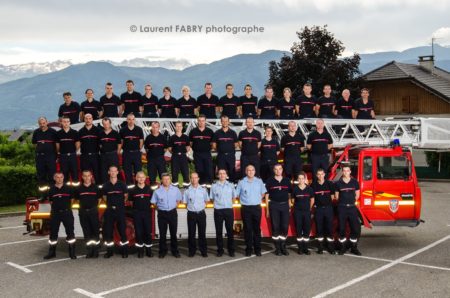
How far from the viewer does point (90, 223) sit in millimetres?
9578

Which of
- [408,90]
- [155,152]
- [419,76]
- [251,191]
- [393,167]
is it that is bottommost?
[251,191]

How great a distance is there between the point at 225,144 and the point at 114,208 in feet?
9.30

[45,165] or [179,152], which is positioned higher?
[179,152]

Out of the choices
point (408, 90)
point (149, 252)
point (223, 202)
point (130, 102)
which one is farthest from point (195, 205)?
point (408, 90)

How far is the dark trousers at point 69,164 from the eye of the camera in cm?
1043

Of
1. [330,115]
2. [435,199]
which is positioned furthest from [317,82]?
[330,115]

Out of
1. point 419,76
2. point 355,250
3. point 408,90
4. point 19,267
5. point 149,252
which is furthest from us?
point 419,76

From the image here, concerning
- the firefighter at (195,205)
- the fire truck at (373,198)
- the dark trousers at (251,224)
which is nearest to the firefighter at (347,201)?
the fire truck at (373,198)

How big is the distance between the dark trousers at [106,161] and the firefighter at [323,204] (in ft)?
14.6

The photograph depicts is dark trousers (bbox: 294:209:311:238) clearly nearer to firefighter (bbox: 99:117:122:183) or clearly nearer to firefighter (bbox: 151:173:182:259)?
firefighter (bbox: 151:173:182:259)

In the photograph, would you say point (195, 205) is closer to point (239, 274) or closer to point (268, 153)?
point (239, 274)

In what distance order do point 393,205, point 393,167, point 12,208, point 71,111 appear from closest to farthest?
point 393,205 < point 393,167 < point 71,111 < point 12,208

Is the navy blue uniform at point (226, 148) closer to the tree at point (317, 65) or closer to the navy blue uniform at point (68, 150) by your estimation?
the navy blue uniform at point (68, 150)

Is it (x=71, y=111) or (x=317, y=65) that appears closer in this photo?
(x=71, y=111)
